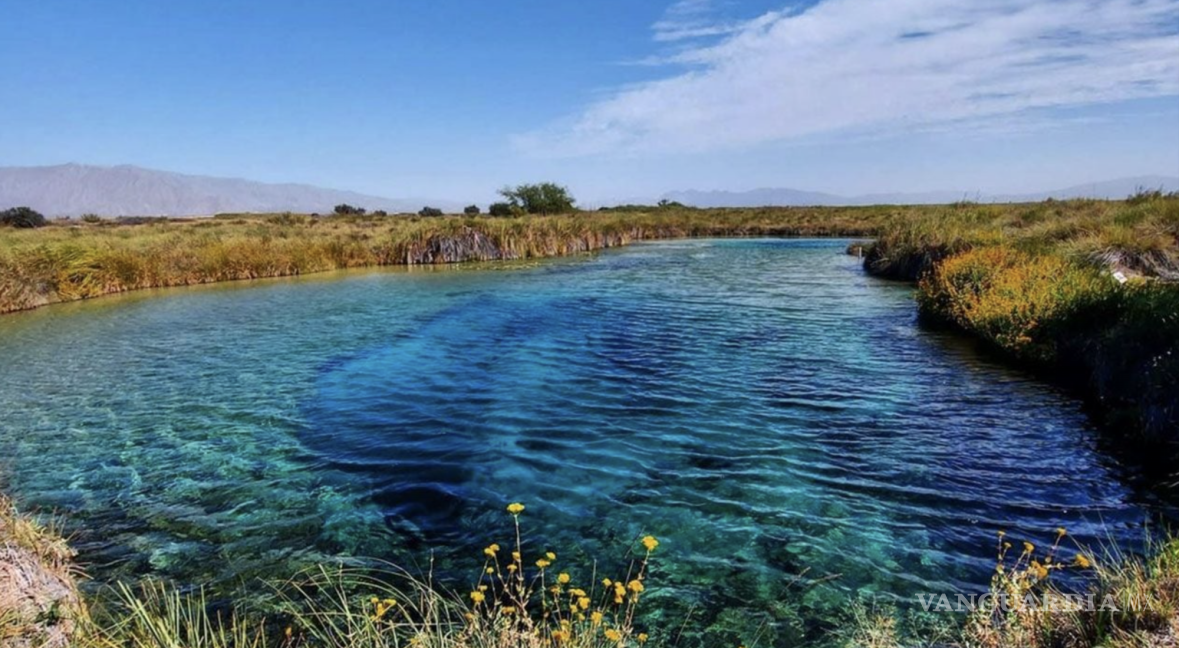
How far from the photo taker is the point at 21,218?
57156 mm

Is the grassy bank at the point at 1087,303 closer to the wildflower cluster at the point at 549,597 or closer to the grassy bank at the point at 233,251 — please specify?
the wildflower cluster at the point at 549,597

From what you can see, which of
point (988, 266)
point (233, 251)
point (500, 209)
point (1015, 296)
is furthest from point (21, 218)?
point (1015, 296)

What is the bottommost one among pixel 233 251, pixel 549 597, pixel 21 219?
pixel 549 597

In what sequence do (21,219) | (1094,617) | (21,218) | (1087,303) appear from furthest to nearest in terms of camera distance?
(21,218) < (21,219) < (1087,303) < (1094,617)

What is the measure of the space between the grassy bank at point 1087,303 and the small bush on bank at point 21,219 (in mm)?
70020

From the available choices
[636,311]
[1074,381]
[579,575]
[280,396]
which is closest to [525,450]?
[579,575]

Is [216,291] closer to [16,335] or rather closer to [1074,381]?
[16,335]

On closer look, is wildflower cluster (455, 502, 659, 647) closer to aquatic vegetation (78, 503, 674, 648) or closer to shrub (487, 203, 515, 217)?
aquatic vegetation (78, 503, 674, 648)

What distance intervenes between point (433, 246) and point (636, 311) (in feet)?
73.3

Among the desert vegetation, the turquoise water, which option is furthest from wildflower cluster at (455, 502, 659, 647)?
the desert vegetation

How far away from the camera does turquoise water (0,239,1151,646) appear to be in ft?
18.5

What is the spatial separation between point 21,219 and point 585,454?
71410mm

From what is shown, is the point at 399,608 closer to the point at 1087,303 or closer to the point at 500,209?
the point at 1087,303

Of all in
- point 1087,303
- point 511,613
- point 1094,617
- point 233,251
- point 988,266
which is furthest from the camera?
point 233,251
